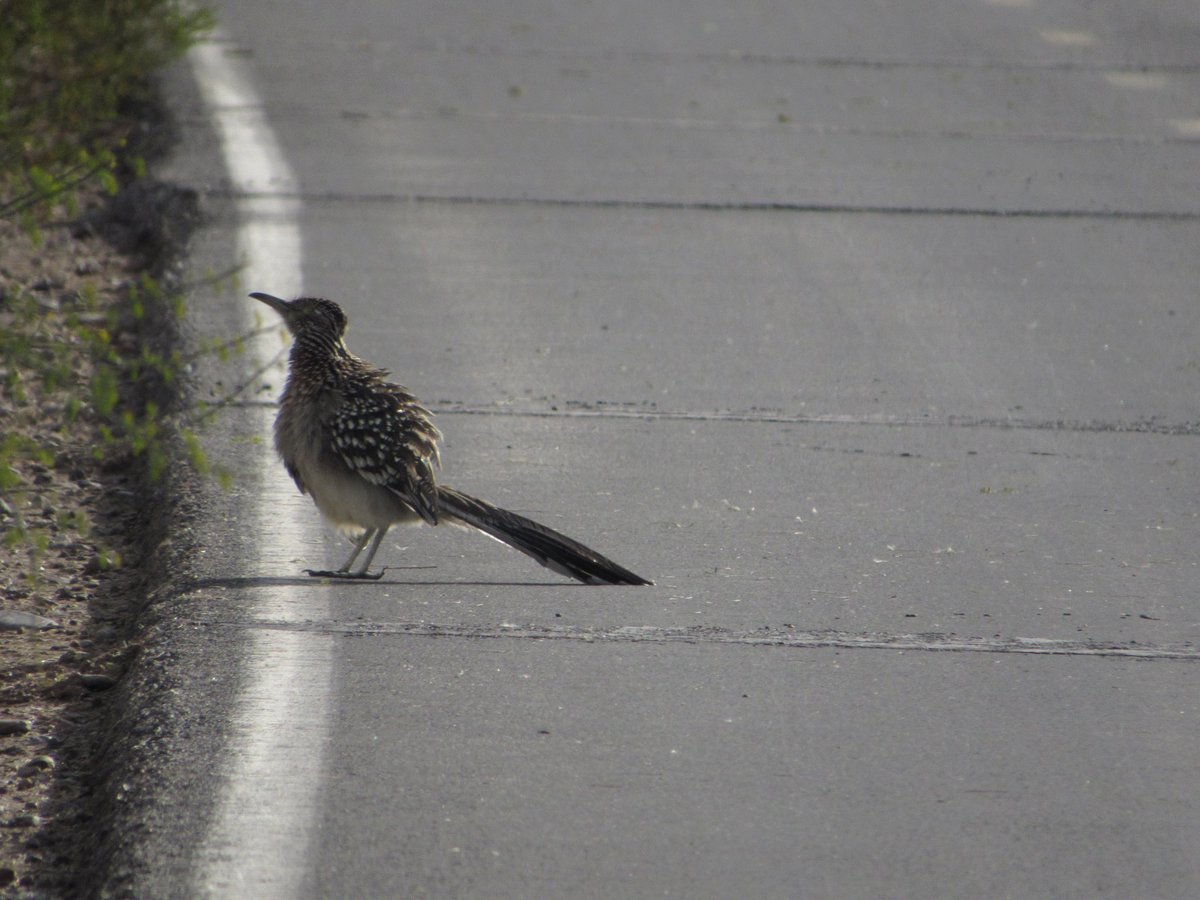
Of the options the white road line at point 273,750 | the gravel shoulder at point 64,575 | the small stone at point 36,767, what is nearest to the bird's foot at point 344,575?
the white road line at point 273,750

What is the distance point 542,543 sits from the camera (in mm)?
6148

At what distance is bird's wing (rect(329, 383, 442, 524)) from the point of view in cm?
623

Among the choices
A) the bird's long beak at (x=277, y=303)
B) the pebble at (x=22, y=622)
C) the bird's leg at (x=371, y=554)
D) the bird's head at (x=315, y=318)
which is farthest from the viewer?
the bird's long beak at (x=277, y=303)

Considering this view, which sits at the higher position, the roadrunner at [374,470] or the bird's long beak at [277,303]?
the bird's long beak at [277,303]

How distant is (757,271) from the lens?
404 inches

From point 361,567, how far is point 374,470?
441mm

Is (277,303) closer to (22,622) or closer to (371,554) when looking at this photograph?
(371,554)

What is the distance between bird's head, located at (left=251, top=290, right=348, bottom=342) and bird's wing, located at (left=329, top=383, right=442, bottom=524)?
0.44 meters

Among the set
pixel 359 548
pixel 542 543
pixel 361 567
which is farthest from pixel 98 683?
pixel 542 543

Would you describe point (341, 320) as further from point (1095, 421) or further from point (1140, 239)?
point (1140, 239)

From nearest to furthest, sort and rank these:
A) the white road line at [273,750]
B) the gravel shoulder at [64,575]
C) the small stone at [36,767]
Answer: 1. the white road line at [273,750]
2. the gravel shoulder at [64,575]
3. the small stone at [36,767]

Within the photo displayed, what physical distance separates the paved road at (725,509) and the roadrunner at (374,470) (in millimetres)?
161

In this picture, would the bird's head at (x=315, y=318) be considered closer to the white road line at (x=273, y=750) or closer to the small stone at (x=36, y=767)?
the white road line at (x=273, y=750)

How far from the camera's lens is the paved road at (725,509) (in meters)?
4.59
